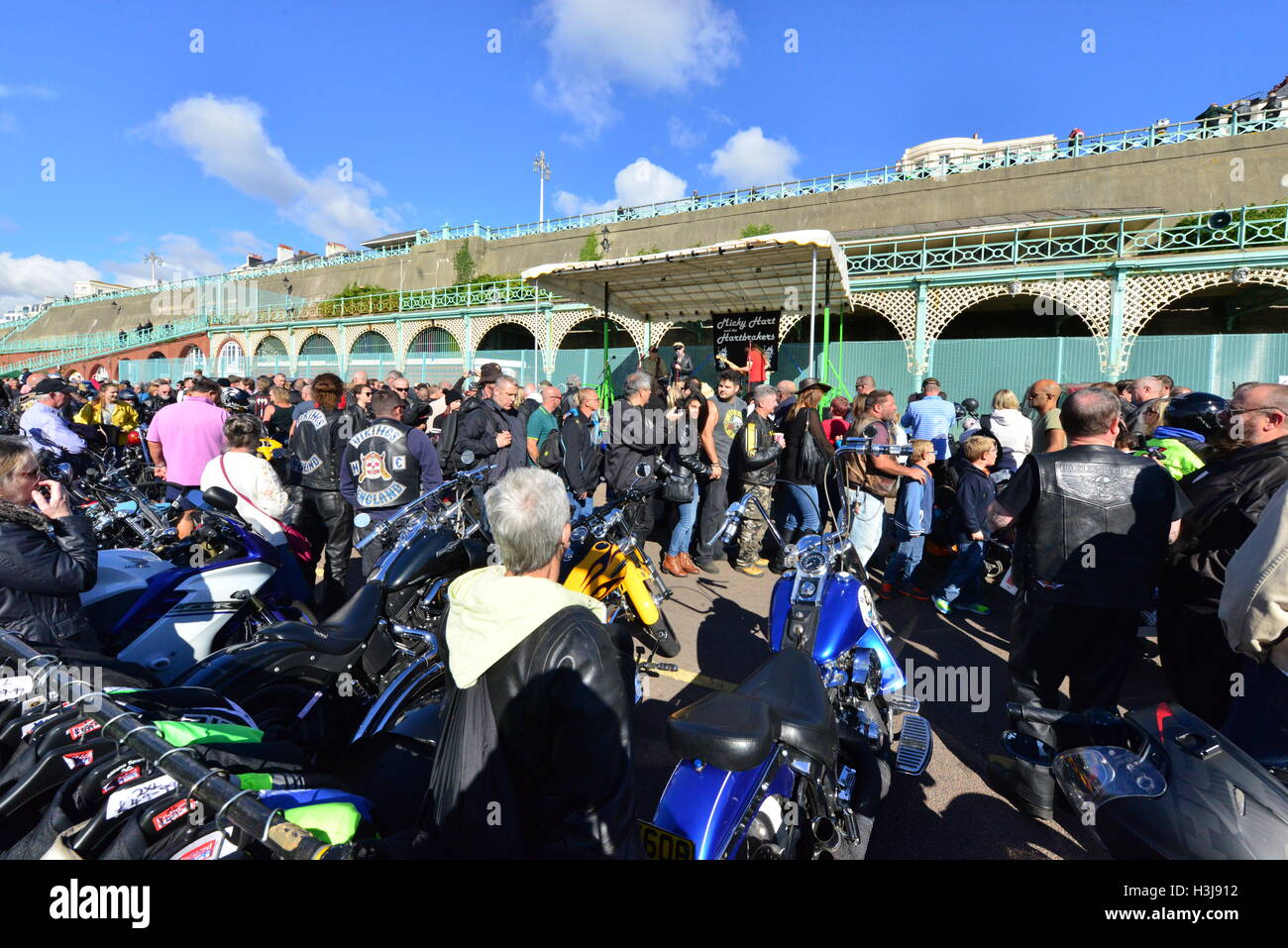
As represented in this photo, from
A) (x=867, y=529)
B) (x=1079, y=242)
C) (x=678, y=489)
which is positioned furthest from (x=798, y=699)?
(x=1079, y=242)

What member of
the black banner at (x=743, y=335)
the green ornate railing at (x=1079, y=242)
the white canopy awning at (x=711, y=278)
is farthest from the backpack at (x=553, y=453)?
the green ornate railing at (x=1079, y=242)

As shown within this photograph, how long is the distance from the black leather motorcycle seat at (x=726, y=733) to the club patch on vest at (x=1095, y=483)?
1.94m

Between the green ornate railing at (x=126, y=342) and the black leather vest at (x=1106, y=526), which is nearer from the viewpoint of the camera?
the black leather vest at (x=1106, y=526)

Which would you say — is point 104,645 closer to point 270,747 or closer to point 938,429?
point 270,747

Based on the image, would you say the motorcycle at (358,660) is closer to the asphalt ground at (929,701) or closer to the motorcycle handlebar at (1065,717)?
the asphalt ground at (929,701)

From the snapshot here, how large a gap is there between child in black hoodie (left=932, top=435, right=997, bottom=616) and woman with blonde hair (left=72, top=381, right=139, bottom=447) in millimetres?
11348

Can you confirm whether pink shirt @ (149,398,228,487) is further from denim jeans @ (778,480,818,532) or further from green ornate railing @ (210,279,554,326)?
green ornate railing @ (210,279,554,326)

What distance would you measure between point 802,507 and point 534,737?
4.85m

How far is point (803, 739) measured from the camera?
2004 millimetres

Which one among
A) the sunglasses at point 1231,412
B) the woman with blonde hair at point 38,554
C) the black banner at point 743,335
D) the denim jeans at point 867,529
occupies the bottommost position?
the denim jeans at point 867,529

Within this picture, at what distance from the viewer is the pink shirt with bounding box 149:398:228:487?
16.3 feet

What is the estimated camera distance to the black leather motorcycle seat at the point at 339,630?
2.82 m

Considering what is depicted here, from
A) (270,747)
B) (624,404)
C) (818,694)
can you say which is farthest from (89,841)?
(624,404)
